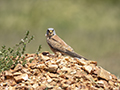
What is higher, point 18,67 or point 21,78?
point 18,67

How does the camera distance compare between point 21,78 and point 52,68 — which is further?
point 52,68

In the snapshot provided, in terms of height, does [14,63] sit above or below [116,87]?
above

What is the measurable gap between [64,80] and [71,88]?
0.26 metres

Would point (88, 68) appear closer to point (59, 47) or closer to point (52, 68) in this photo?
point (52, 68)

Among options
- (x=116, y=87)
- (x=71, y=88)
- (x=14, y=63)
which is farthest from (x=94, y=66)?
(x=14, y=63)

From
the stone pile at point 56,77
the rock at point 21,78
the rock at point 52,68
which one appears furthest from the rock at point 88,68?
the rock at point 21,78

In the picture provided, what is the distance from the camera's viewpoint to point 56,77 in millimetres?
5098

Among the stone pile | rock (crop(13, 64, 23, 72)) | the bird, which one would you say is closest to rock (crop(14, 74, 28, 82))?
the stone pile

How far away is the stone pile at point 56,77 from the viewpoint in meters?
4.87

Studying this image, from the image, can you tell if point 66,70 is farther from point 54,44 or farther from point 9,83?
point 54,44

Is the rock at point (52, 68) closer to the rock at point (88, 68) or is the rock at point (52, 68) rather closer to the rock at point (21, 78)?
the rock at point (21, 78)

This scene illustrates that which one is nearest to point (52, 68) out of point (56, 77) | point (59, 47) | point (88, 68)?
point (56, 77)

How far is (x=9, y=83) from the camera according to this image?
5023 millimetres

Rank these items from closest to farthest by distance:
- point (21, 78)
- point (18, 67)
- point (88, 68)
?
point (21, 78) < point (18, 67) < point (88, 68)
